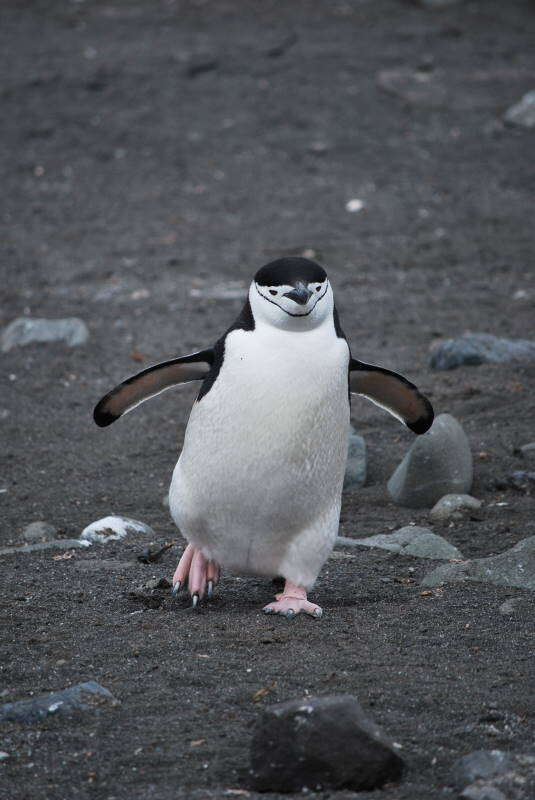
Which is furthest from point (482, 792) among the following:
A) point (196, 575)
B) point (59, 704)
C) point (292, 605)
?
point (196, 575)

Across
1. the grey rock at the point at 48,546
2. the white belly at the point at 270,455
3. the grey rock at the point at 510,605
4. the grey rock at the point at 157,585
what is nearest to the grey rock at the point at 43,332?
the grey rock at the point at 48,546

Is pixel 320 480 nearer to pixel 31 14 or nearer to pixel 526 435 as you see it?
pixel 526 435

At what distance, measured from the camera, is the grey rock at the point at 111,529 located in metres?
4.46

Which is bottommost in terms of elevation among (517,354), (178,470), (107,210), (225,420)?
(107,210)

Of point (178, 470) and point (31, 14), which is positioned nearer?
point (178, 470)

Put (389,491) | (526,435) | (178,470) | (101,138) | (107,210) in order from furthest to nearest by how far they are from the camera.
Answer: (101,138) → (107,210) → (526,435) → (389,491) → (178,470)

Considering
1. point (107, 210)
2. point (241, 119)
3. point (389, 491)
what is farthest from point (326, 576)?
point (241, 119)

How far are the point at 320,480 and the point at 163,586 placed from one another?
67cm

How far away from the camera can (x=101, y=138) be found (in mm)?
11188

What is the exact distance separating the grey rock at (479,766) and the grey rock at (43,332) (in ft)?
16.6

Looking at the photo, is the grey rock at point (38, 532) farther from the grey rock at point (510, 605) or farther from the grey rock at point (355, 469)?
the grey rock at point (510, 605)

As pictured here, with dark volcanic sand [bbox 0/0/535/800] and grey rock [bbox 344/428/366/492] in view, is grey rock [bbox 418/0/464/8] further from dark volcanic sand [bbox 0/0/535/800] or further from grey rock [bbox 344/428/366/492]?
grey rock [bbox 344/428/366/492]

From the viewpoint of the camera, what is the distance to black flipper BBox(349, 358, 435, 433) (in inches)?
155

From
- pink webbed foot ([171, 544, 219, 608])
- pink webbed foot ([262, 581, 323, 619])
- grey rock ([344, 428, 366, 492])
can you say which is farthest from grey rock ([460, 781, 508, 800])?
grey rock ([344, 428, 366, 492])
